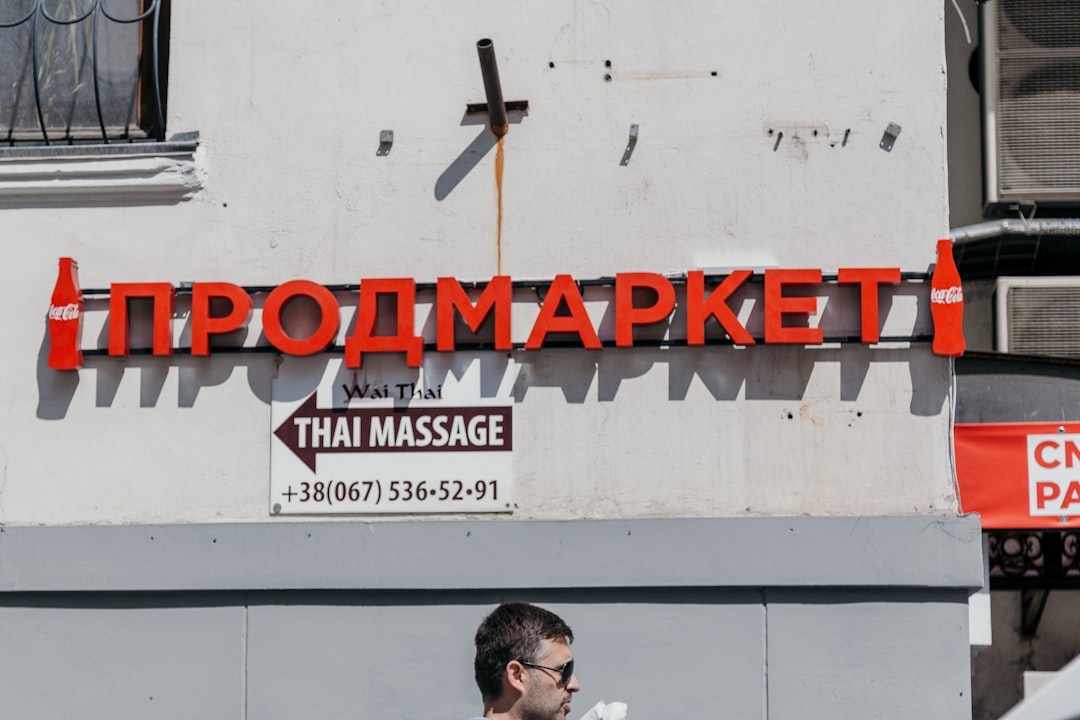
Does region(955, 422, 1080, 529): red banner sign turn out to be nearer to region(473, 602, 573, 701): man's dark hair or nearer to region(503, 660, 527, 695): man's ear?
region(473, 602, 573, 701): man's dark hair

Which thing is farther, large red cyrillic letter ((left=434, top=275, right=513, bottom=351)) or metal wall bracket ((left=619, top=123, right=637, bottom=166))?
metal wall bracket ((left=619, top=123, right=637, bottom=166))

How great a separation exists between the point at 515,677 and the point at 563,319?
8.78 ft

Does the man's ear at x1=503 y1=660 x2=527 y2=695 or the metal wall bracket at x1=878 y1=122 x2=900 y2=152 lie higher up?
the metal wall bracket at x1=878 y1=122 x2=900 y2=152

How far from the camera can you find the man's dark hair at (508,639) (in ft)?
15.6

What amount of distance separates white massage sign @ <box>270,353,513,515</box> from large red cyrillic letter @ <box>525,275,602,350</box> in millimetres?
220

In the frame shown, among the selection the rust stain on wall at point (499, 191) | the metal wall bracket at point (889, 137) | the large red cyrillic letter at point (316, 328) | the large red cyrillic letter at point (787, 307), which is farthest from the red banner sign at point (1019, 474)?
the large red cyrillic letter at point (316, 328)

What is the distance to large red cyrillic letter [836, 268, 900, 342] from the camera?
702 centimetres

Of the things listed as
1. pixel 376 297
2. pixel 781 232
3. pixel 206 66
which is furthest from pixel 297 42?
pixel 781 232

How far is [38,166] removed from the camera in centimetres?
757

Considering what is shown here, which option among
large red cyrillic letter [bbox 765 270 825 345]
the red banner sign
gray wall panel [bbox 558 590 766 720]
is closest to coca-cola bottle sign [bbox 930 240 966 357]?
large red cyrillic letter [bbox 765 270 825 345]

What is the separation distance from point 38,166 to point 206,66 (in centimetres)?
97

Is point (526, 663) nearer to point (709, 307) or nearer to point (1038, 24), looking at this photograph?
point (709, 307)

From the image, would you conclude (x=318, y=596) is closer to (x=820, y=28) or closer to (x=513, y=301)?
(x=513, y=301)

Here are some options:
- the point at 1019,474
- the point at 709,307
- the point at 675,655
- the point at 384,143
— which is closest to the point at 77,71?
the point at 384,143
